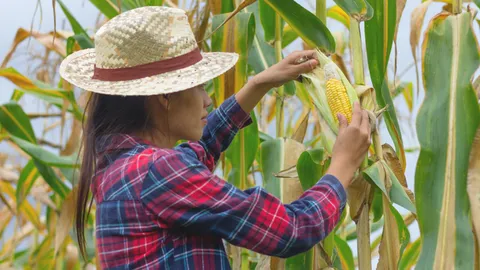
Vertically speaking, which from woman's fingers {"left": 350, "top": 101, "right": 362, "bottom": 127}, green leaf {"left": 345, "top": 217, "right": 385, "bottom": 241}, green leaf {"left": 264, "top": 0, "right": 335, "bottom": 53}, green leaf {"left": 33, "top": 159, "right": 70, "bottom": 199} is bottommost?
green leaf {"left": 345, "top": 217, "right": 385, "bottom": 241}

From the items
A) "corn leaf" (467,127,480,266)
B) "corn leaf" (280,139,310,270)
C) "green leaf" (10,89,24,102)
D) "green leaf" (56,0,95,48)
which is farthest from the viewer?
"green leaf" (10,89,24,102)

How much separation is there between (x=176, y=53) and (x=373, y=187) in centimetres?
44

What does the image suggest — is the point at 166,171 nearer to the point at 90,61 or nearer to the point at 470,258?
the point at 90,61

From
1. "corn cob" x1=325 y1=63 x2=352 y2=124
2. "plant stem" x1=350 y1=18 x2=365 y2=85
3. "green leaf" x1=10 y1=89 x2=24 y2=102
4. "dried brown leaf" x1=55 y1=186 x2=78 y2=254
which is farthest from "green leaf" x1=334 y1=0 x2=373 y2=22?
"green leaf" x1=10 y1=89 x2=24 y2=102

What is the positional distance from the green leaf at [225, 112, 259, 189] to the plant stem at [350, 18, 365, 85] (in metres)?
0.67

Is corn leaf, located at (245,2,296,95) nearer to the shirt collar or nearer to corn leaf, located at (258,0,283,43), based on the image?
corn leaf, located at (258,0,283,43)

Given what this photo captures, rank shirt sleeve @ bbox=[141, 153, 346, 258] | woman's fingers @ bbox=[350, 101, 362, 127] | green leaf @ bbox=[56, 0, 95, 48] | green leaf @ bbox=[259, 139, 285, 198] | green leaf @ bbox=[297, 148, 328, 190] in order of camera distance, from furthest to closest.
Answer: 1. green leaf @ bbox=[56, 0, 95, 48]
2. green leaf @ bbox=[259, 139, 285, 198]
3. green leaf @ bbox=[297, 148, 328, 190]
4. woman's fingers @ bbox=[350, 101, 362, 127]
5. shirt sleeve @ bbox=[141, 153, 346, 258]

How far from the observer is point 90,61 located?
145 cm

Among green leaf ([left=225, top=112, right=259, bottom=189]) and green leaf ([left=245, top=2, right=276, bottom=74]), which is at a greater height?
green leaf ([left=245, top=2, right=276, bottom=74])

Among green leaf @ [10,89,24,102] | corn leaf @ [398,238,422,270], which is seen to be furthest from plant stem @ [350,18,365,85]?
green leaf @ [10,89,24,102]

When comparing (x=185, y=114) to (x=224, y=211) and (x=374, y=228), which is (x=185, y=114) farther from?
(x=374, y=228)

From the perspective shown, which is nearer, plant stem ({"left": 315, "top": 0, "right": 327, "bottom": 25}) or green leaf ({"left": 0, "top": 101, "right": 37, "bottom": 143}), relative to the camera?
plant stem ({"left": 315, "top": 0, "right": 327, "bottom": 25})

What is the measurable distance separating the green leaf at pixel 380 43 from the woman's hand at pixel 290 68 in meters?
0.13

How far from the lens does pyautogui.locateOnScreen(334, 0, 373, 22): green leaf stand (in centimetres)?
136
